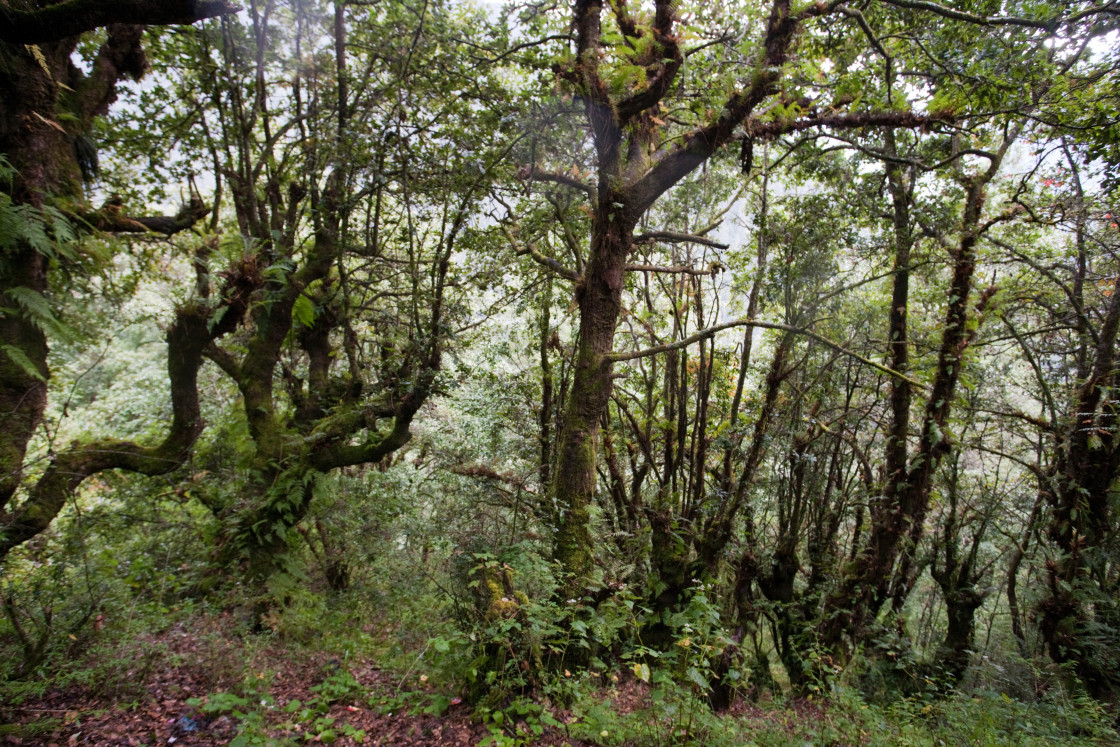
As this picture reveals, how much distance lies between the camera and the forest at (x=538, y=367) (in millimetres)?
3758

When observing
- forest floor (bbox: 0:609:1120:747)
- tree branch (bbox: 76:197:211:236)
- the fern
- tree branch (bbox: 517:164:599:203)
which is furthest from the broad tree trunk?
tree branch (bbox: 76:197:211:236)

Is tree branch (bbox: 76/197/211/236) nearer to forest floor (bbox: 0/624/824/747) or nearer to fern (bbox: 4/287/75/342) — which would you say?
fern (bbox: 4/287/75/342)

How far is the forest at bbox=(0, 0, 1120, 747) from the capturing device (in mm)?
3758

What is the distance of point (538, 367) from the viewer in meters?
9.62

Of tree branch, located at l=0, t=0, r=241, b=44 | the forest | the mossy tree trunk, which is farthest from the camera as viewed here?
the mossy tree trunk

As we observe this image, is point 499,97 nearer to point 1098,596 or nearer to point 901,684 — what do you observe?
point 1098,596

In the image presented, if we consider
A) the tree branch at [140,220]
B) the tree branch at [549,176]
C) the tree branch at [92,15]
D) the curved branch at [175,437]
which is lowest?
the curved branch at [175,437]

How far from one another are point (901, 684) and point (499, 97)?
957 cm

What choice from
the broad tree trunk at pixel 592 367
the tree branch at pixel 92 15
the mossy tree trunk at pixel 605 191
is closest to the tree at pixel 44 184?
the tree branch at pixel 92 15

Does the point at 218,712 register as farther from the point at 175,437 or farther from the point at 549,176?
the point at 549,176

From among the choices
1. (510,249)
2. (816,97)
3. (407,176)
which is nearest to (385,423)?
(510,249)

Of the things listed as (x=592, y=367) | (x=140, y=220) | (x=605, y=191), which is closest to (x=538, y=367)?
(x=592, y=367)

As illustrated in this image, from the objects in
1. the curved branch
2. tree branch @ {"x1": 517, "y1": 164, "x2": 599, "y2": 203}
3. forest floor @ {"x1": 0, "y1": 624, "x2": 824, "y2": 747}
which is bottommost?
forest floor @ {"x1": 0, "y1": 624, "x2": 824, "y2": 747}

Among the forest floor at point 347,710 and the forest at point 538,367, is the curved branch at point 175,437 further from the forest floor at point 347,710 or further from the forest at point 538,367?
the forest floor at point 347,710
